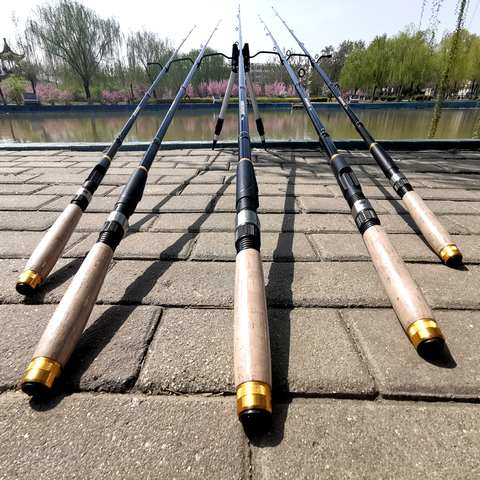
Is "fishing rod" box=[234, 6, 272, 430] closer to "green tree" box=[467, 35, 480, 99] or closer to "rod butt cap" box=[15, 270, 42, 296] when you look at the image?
"rod butt cap" box=[15, 270, 42, 296]

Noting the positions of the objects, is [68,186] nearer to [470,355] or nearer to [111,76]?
[470,355]

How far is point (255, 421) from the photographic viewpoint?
72cm

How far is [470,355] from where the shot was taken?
101 cm

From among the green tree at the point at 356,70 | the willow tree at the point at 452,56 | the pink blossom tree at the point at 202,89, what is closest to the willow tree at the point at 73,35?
the pink blossom tree at the point at 202,89

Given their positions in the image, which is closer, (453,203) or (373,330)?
(373,330)

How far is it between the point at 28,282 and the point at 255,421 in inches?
41.4

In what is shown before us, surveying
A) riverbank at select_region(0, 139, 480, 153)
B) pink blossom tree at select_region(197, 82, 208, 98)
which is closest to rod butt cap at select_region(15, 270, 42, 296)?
riverbank at select_region(0, 139, 480, 153)

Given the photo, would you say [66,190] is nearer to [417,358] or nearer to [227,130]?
[417,358]

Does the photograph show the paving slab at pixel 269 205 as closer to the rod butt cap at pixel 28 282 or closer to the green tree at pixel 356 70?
the rod butt cap at pixel 28 282

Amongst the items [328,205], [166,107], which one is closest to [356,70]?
[166,107]

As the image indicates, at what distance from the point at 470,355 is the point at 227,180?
97.6 inches

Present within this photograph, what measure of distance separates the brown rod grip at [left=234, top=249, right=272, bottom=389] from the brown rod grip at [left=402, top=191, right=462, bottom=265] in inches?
41.9

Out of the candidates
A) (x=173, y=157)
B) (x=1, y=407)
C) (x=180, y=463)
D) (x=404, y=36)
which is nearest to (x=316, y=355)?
(x=180, y=463)

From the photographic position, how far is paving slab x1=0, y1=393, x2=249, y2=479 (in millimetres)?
710
